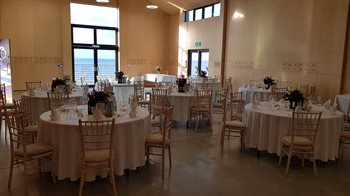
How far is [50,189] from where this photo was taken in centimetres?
381

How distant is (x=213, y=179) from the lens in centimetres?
425

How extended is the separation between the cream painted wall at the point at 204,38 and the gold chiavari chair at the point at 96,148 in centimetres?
1015

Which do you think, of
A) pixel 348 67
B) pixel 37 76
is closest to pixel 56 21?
pixel 37 76

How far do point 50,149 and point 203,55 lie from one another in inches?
458

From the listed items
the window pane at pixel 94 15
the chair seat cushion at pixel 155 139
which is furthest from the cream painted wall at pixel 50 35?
the chair seat cushion at pixel 155 139

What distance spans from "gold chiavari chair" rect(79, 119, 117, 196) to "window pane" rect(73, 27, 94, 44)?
38.2 feet

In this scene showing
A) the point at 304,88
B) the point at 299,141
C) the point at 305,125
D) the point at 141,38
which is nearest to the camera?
the point at 299,141

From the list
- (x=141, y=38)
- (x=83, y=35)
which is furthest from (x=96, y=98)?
(x=141, y=38)

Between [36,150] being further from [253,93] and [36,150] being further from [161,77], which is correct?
[161,77]

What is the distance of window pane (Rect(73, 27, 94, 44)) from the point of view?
14.2m

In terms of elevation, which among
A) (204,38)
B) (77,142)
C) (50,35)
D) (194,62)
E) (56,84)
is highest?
(204,38)

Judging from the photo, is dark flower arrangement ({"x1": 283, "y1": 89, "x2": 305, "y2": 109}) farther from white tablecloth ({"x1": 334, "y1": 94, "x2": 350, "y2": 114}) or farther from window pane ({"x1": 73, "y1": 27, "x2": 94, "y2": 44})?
window pane ({"x1": 73, "y1": 27, "x2": 94, "y2": 44})

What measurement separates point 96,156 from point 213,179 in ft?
5.92

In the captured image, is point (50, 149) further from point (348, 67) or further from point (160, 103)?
point (348, 67)
